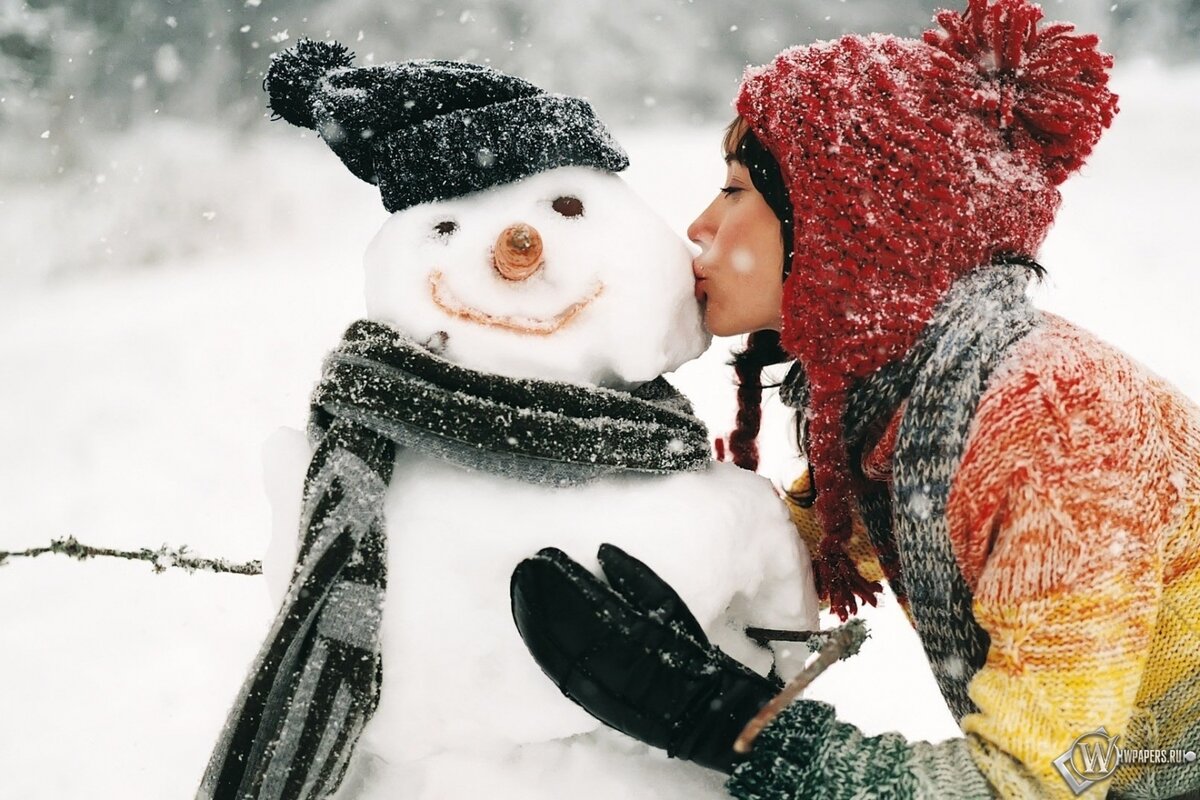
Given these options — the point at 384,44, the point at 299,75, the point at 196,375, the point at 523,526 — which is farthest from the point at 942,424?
the point at 384,44

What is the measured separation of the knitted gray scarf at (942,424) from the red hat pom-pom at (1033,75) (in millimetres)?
138

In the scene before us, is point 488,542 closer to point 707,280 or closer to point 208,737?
point 707,280

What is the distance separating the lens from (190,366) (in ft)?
7.20

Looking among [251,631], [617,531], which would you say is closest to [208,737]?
[251,631]

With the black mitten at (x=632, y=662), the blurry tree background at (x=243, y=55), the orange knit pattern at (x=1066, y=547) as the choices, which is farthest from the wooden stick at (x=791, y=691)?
the blurry tree background at (x=243, y=55)

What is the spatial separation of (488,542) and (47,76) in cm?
239

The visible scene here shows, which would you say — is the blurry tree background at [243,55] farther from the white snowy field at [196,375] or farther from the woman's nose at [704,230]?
the woman's nose at [704,230]

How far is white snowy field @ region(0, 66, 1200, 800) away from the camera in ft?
5.14

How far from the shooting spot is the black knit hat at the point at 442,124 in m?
0.78

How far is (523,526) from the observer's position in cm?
71

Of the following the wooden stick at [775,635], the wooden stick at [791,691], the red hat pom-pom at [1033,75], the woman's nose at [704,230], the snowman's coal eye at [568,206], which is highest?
the red hat pom-pom at [1033,75]

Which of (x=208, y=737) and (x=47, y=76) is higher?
(x=47, y=76)

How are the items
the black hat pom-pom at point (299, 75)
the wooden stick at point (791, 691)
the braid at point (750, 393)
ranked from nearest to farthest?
1. the wooden stick at point (791, 691)
2. the black hat pom-pom at point (299, 75)
3. the braid at point (750, 393)

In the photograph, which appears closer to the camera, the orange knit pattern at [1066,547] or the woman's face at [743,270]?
the orange knit pattern at [1066,547]
